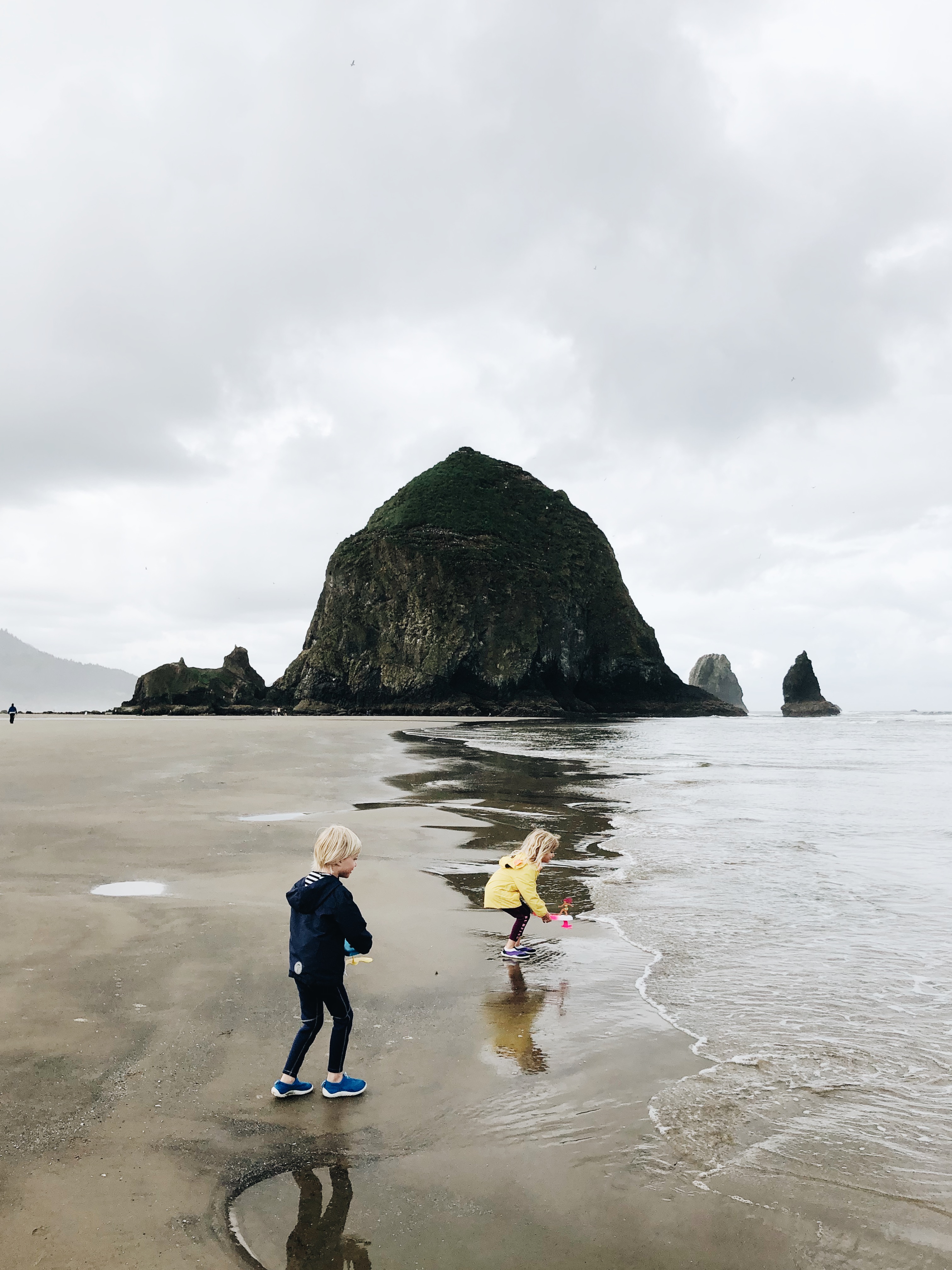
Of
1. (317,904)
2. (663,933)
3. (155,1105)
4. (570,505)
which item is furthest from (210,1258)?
(570,505)

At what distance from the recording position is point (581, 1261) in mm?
2900

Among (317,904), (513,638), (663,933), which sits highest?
(513,638)

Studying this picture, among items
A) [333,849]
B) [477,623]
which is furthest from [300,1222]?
[477,623]

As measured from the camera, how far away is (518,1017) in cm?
529

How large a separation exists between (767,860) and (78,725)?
37808 millimetres

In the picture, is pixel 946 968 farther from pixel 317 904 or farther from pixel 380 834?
pixel 380 834

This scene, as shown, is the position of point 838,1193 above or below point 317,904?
below

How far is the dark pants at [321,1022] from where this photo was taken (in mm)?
4109

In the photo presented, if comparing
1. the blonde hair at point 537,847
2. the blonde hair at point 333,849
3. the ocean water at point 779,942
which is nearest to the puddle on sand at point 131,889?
the ocean water at point 779,942

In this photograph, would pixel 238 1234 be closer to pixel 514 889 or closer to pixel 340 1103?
pixel 340 1103

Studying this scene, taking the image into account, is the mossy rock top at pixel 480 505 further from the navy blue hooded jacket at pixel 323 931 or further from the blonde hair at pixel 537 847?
the navy blue hooded jacket at pixel 323 931

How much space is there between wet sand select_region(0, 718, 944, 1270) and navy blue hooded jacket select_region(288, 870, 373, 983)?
1.97 ft

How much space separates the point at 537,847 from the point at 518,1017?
1.99 metres

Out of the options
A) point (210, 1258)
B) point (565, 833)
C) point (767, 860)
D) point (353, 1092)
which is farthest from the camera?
point (565, 833)
